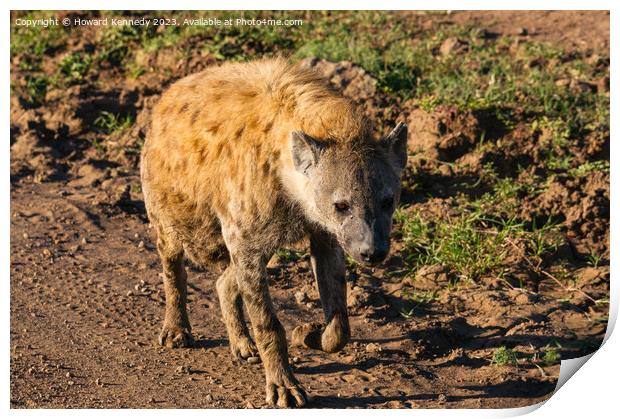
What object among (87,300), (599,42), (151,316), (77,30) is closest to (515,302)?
(151,316)

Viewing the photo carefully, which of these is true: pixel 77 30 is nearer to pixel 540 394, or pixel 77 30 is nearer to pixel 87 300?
pixel 87 300

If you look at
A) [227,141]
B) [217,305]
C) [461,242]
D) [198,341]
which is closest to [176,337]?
[198,341]

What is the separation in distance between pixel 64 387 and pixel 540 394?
267cm

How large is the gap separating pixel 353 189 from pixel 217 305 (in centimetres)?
207

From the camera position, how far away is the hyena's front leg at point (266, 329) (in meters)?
5.53

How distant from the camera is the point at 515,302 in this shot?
686 centimetres

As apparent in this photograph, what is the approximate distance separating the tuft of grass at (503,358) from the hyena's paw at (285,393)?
126cm

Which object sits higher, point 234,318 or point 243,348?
point 234,318

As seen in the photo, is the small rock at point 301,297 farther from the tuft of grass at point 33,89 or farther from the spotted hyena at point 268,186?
the tuft of grass at point 33,89

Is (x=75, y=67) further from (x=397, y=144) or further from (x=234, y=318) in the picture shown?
(x=397, y=144)

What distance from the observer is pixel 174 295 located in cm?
646

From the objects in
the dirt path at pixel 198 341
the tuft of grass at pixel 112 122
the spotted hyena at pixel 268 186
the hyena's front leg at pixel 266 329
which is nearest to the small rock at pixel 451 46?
the tuft of grass at pixel 112 122

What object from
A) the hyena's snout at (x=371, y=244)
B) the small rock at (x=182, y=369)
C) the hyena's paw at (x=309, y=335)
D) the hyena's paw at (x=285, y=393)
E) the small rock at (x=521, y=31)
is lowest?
the small rock at (x=182, y=369)

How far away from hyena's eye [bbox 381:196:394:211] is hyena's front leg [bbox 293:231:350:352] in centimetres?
57
